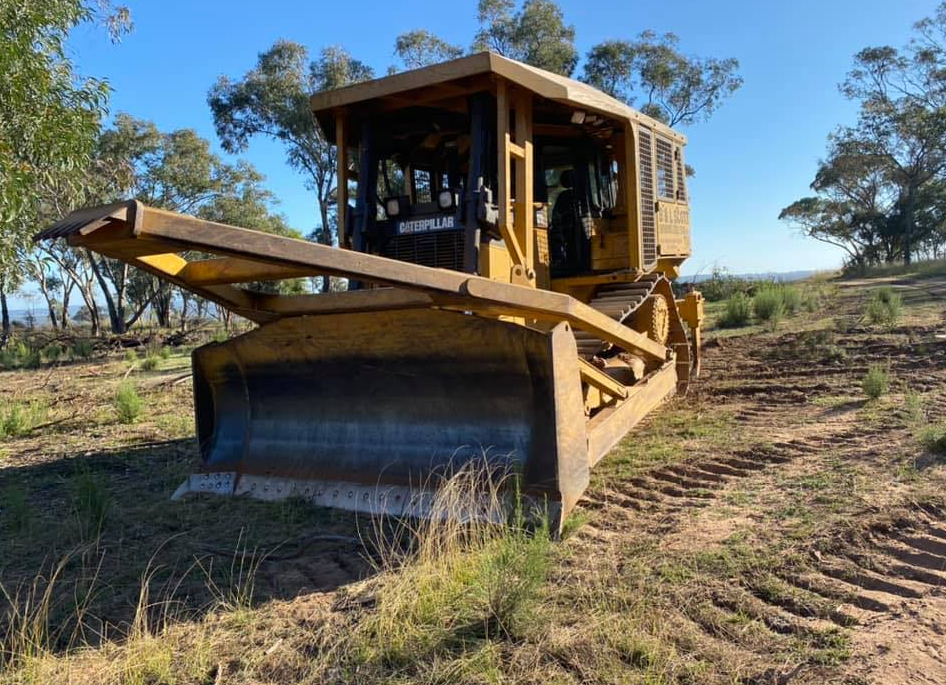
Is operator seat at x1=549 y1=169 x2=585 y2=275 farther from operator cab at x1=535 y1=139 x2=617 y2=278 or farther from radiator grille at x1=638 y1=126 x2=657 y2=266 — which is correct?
radiator grille at x1=638 y1=126 x2=657 y2=266

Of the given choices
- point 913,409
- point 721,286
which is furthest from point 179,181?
point 913,409

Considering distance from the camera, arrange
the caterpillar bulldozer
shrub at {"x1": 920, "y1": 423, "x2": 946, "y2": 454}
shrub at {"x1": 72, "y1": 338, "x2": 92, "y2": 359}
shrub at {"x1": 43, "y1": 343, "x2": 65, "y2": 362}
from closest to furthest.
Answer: the caterpillar bulldozer, shrub at {"x1": 920, "y1": 423, "x2": 946, "y2": 454}, shrub at {"x1": 72, "y1": 338, "x2": 92, "y2": 359}, shrub at {"x1": 43, "y1": 343, "x2": 65, "y2": 362}

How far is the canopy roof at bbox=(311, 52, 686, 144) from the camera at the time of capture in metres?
4.90

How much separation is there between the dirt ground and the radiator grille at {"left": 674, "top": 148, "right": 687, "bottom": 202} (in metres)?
2.54

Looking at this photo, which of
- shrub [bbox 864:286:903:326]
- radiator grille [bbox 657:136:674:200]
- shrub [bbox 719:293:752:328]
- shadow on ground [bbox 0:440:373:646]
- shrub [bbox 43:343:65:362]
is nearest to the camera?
shadow on ground [bbox 0:440:373:646]

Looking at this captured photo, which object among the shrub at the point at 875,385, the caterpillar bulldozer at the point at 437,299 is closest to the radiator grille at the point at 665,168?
the caterpillar bulldozer at the point at 437,299

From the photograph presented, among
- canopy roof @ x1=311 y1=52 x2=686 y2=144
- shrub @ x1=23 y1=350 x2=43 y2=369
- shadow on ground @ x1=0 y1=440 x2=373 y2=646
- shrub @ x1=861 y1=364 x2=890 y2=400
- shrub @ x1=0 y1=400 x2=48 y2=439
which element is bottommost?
shadow on ground @ x1=0 y1=440 x2=373 y2=646

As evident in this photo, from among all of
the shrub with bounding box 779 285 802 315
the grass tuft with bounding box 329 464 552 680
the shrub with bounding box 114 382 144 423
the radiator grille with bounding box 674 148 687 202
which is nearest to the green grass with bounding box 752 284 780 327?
the shrub with bounding box 779 285 802 315

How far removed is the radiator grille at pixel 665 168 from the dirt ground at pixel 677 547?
7.65 feet

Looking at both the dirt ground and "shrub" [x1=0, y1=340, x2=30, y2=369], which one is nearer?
the dirt ground

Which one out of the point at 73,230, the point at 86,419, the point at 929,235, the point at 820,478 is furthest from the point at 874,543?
the point at 929,235

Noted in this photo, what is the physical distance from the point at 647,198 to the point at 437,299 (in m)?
3.80

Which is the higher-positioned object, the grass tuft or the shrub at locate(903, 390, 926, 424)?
the shrub at locate(903, 390, 926, 424)

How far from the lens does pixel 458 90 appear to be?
521 cm
